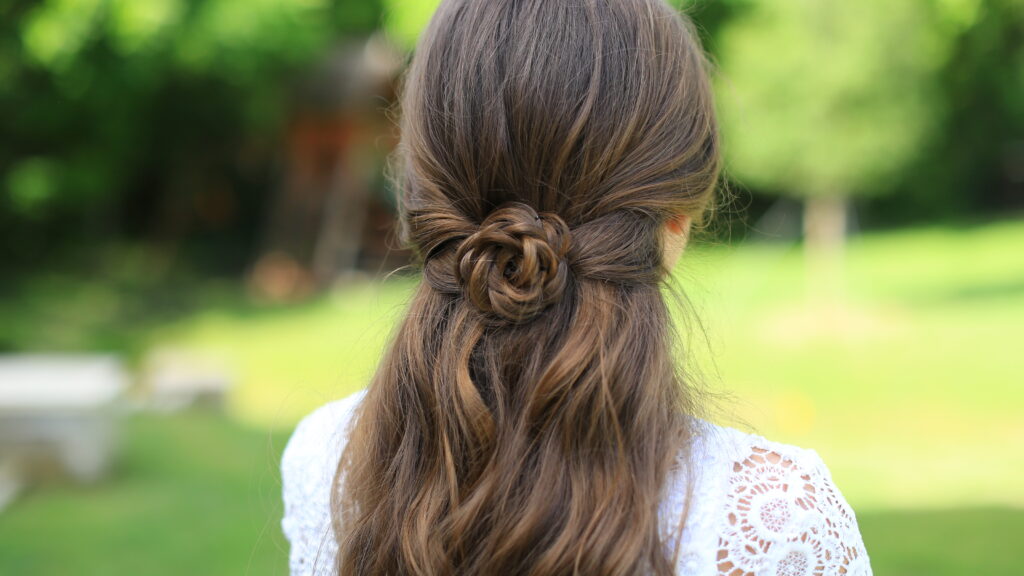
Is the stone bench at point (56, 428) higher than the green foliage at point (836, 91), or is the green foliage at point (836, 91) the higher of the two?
the green foliage at point (836, 91)

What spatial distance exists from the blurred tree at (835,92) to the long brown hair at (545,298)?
905 centimetres

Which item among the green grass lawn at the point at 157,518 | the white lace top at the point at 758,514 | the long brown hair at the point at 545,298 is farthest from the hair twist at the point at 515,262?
the green grass lawn at the point at 157,518

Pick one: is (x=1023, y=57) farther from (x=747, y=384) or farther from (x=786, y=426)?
(x=786, y=426)

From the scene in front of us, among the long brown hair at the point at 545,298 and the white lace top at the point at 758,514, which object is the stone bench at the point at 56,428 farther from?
the white lace top at the point at 758,514

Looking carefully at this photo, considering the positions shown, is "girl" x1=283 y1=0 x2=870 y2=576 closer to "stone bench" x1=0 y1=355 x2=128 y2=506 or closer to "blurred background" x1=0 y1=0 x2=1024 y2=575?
"blurred background" x1=0 y1=0 x2=1024 y2=575

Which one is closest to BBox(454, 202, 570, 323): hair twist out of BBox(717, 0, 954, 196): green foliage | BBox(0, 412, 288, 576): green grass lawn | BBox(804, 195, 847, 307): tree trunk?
BBox(0, 412, 288, 576): green grass lawn

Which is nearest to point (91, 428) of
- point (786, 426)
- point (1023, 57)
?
point (786, 426)

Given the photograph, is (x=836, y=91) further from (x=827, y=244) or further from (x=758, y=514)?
(x=758, y=514)

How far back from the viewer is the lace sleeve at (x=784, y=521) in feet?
3.52

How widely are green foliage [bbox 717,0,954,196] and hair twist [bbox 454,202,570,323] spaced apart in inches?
363

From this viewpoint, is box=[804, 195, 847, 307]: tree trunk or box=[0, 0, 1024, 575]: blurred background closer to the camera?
box=[0, 0, 1024, 575]: blurred background

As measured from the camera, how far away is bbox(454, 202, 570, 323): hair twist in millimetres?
1095

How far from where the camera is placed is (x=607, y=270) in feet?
3.66

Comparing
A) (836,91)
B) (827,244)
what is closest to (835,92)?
(836,91)
